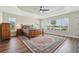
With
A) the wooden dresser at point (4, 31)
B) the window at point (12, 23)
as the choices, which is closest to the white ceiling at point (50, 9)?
the window at point (12, 23)

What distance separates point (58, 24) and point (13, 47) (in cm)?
152

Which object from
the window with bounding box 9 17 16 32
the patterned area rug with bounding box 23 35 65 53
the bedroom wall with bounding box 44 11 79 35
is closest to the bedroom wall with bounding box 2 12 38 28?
the window with bounding box 9 17 16 32

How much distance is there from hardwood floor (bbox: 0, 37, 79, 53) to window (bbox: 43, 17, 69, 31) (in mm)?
435

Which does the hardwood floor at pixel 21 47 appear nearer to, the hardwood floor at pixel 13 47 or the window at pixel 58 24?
the hardwood floor at pixel 13 47

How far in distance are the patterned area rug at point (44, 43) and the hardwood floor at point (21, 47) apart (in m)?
0.14

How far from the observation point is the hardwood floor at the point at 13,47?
288 centimetres

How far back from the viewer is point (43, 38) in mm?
3070

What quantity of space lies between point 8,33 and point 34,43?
2.76ft

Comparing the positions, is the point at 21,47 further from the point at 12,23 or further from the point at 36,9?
the point at 36,9

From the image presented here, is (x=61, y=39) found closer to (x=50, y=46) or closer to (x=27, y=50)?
(x=50, y=46)

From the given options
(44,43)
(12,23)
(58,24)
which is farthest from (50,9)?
(12,23)

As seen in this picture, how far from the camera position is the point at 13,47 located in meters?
2.89

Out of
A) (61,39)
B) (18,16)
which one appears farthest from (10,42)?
(61,39)
